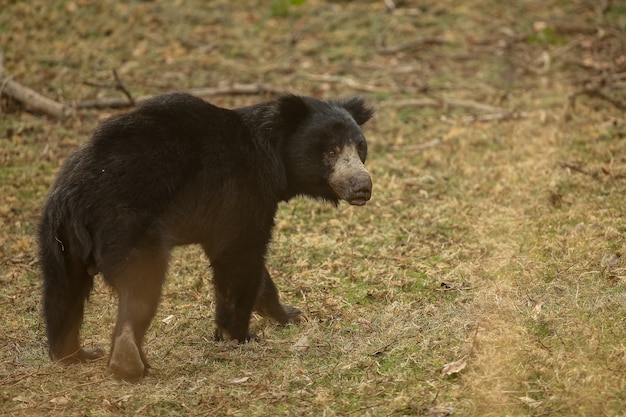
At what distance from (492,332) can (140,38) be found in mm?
8231

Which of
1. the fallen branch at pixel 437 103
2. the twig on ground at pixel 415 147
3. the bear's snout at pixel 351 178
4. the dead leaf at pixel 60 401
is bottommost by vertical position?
the twig on ground at pixel 415 147

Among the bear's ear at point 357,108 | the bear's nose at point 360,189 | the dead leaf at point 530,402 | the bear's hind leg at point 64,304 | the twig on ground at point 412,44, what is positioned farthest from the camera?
the twig on ground at point 412,44

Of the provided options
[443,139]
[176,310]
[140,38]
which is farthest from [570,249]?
[140,38]

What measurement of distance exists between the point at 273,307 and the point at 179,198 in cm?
104

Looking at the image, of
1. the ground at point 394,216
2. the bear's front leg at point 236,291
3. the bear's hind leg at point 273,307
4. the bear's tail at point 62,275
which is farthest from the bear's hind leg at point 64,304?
the bear's hind leg at point 273,307

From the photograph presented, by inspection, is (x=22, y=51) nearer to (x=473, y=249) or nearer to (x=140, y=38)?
(x=140, y=38)

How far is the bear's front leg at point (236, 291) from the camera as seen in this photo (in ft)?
15.4

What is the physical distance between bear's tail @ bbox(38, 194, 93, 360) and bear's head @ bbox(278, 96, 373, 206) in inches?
57.1

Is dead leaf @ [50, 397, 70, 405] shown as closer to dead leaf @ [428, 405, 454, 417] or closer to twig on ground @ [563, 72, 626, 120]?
dead leaf @ [428, 405, 454, 417]

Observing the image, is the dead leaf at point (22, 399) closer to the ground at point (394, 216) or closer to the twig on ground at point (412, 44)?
the ground at point (394, 216)

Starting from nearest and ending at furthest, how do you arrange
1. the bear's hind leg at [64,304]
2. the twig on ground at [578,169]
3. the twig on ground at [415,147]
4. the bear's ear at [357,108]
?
1. the bear's hind leg at [64,304]
2. the bear's ear at [357,108]
3. the twig on ground at [578,169]
4. the twig on ground at [415,147]

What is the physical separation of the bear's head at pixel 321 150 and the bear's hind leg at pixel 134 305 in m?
1.26

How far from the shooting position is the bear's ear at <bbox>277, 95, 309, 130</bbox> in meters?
5.08

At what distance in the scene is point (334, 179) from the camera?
515cm
